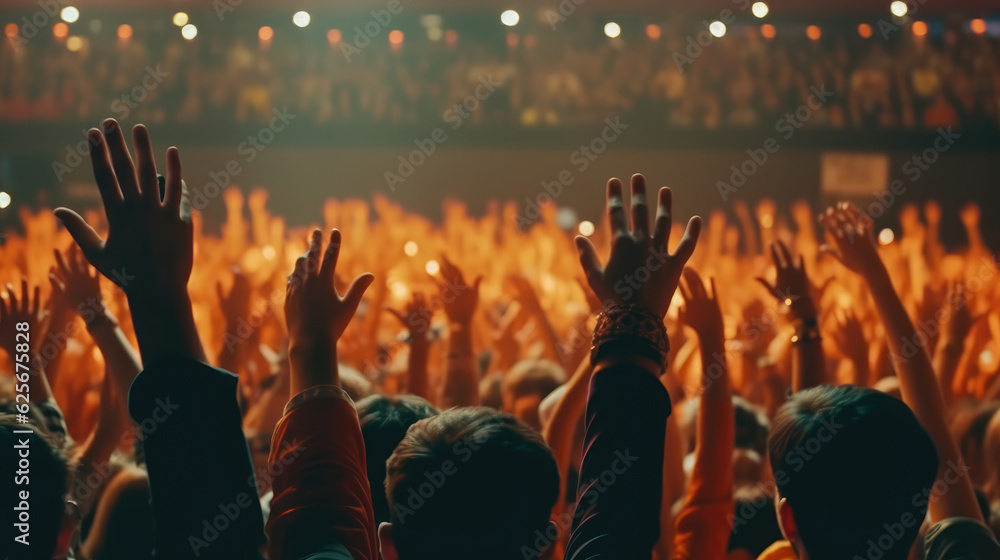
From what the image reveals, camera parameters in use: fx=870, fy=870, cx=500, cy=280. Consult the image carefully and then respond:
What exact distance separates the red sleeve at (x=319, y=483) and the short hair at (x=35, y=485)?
275 mm

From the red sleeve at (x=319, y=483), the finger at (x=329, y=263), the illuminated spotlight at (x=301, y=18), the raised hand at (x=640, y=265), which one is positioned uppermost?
the illuminated spotlight at (x=301, y=18)

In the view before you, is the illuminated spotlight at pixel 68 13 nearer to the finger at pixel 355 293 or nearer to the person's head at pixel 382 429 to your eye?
the person's head at pixel 382 429

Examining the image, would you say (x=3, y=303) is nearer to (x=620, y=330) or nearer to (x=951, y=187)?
(x=620, y=330)

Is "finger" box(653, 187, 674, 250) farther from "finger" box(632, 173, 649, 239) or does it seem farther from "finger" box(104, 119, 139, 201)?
"finger" box(104, 119, 139, 201)

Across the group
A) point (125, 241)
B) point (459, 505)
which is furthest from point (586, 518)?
point (125, 241)

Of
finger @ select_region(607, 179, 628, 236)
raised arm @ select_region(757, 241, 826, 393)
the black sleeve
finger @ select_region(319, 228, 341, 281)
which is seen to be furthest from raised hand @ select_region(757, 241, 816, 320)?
finger @ select_region(319, 228, 341, 281)

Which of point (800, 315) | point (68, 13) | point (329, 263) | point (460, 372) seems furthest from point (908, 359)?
point (68, 13)

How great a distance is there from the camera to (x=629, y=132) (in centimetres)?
883

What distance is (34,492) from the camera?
975 mm

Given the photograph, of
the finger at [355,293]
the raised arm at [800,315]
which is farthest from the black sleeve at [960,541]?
the finger at [355,293]

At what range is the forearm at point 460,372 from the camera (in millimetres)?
1916

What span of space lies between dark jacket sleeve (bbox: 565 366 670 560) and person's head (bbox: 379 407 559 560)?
0.04 m

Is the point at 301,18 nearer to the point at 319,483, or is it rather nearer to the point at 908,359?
the point at 908,359

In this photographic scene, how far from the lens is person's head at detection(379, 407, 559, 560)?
845mm
